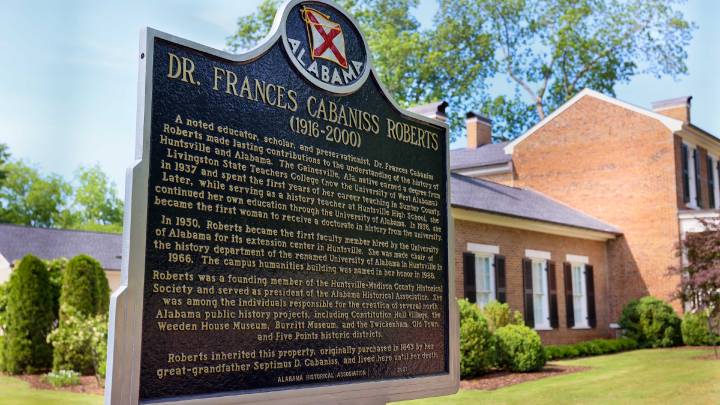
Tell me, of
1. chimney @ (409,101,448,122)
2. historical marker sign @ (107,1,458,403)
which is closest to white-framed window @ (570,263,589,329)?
chimney @ (409,101,448,122)

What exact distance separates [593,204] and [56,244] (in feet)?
87.1

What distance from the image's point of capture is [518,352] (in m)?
16.9

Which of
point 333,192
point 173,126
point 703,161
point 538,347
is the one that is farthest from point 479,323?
point 703,161

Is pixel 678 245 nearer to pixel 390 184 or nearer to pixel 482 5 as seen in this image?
pixel 390 184

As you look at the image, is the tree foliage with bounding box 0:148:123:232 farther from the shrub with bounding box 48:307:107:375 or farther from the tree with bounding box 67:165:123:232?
the shrub with bounding box 48:307:107:375

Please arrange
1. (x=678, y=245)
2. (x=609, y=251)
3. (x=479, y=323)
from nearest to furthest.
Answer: (x=479, y=323)
(x=678, y=245)
(x=609, y=251)

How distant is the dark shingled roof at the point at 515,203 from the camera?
21312 mm

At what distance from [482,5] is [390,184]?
130 feet

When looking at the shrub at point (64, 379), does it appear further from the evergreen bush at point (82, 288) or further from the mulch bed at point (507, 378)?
the mulch bed at point (507, 378)

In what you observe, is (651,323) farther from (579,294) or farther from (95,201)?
(95,201)

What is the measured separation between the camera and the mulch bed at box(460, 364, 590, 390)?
577 inches

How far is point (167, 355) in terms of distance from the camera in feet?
13.8

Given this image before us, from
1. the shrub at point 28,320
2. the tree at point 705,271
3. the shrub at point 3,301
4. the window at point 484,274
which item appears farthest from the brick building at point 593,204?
the shrub at point 3,301

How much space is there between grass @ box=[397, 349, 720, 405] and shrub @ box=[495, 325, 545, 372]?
85 centimetres
